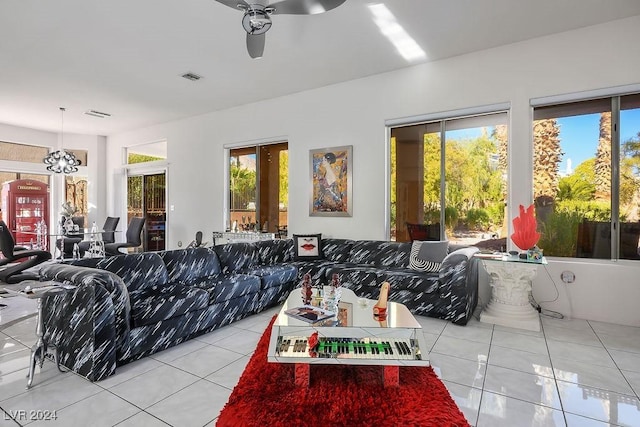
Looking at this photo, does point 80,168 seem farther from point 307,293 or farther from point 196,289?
point 307,293

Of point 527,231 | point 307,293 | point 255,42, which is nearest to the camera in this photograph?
point 307,293

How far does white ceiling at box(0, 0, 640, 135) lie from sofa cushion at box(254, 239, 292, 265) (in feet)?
7.95

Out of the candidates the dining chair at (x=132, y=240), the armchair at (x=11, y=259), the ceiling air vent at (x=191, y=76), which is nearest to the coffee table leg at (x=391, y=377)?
the armchair at (x=11, y=259)

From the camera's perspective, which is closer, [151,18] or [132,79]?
[151,18]

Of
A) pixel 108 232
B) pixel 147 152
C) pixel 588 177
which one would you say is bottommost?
pixel 108 232

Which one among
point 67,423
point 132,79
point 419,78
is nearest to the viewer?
point 67,423

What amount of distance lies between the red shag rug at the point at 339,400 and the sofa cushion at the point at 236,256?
192cm

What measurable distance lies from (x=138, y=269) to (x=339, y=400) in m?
2.23

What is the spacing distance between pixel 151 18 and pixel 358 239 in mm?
3658

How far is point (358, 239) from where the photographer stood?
4.91m

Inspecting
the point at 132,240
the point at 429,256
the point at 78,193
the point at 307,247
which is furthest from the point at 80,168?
the point at 429,256

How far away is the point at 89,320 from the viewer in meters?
2.20

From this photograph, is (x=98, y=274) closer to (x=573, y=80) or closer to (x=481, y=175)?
(x=481, y=175)

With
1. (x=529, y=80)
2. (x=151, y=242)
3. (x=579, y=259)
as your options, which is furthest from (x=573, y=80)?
(x=151, y=242)
